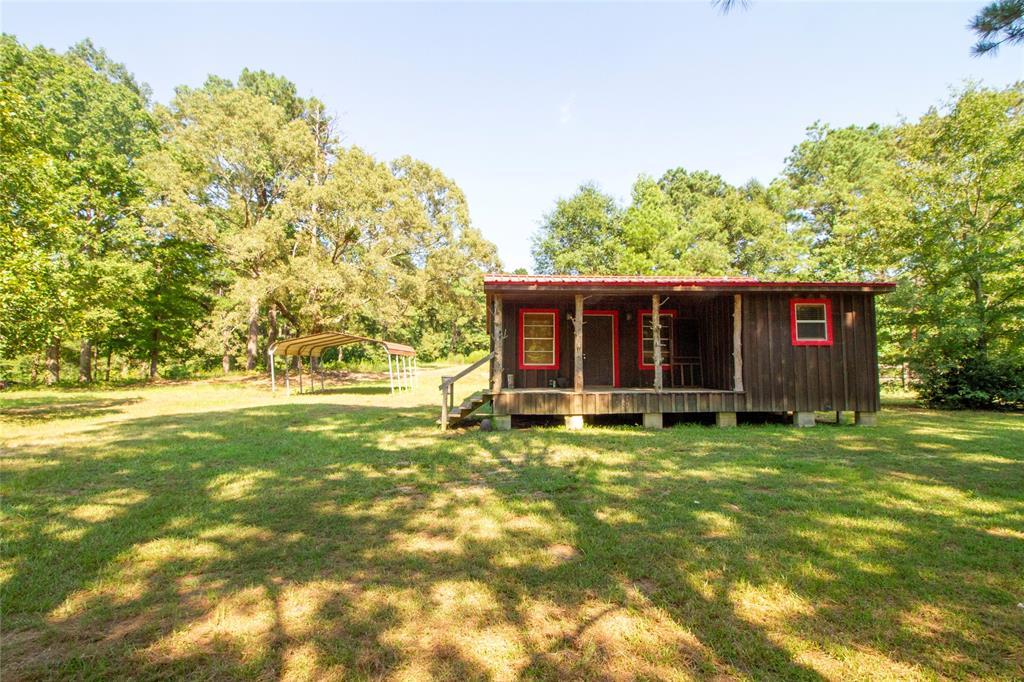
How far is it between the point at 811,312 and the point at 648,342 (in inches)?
139

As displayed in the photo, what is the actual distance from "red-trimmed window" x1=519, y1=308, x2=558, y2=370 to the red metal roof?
2139mm

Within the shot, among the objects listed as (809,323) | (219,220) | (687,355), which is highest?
(219,220)

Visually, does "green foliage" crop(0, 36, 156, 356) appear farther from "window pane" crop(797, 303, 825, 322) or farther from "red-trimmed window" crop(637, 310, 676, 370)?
"window pane" crop(797, 303, 825, 322)

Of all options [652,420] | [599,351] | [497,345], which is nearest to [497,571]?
[497,345]

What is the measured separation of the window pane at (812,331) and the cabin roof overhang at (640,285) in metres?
0.82

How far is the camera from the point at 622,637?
2.48 meters

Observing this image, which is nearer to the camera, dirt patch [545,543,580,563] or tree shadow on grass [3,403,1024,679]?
tree shadow on grass [3,403,1024,679]

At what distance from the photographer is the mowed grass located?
7.69ft

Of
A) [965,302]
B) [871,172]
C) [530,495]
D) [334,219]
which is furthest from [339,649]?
[871,172]

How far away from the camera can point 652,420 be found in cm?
956

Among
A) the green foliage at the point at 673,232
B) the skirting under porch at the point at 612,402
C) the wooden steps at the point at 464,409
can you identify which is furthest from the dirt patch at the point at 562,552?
the green foliage at the point at 673,232

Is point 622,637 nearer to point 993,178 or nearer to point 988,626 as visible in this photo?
point 988,626

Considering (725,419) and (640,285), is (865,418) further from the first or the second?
(640,285)

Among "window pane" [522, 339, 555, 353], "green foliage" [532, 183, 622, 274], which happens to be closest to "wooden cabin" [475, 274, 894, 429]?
"window pane" [522, 339, 555, 353]
